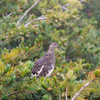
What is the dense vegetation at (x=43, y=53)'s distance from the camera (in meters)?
1.51

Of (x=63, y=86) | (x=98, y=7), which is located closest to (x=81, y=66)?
(x=63, y=86)

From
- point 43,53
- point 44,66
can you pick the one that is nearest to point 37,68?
point 44,66

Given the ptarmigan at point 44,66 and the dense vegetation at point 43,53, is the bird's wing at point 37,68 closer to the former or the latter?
the ptarmigan at point 44,66

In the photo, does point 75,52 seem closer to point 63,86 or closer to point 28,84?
point 28,84

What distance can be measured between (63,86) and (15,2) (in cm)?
390

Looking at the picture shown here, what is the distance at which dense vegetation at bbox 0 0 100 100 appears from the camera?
4.95 ft

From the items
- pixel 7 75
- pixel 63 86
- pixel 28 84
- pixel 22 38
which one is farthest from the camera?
pixel 22 38

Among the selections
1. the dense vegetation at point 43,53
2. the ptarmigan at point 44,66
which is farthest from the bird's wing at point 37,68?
the dense vegetation at point 43,53

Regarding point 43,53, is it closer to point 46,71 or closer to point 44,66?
point 44,66

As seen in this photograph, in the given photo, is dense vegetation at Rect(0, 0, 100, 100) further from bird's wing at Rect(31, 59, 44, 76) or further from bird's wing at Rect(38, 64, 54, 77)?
bird's wing at Rect(31, 59, 44, 76)

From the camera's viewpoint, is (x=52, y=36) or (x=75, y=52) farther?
(x=75, y=52)

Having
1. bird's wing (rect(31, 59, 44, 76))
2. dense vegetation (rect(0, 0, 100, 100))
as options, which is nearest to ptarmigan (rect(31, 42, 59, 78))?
bird's wing (rect(31, 59, 44, 76))

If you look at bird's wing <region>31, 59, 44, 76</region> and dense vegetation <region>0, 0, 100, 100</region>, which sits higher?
dense vegetation <region>0, 0, 100, 100</region>

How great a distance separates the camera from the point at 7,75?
61.3 inches
